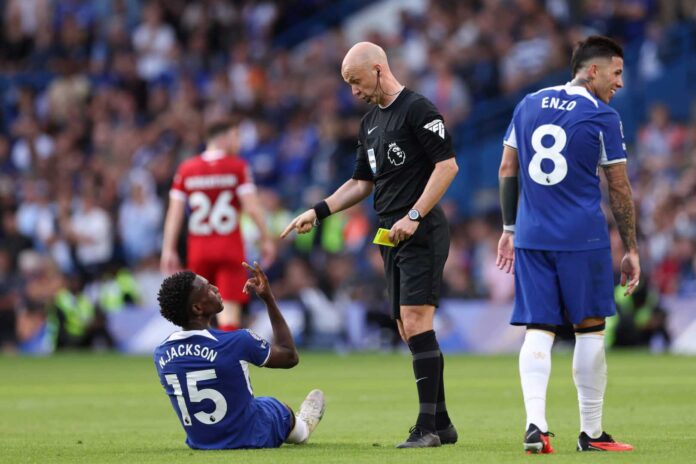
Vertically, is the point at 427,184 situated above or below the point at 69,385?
above

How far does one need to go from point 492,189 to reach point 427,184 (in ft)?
53.8

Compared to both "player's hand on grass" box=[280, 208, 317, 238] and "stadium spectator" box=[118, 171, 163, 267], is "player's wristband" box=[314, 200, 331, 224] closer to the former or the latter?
"player's hand on grass" box=[280, 208, 317, 238]

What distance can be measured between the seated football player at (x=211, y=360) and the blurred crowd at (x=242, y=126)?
1374 centimetres

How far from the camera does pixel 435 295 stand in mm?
8844

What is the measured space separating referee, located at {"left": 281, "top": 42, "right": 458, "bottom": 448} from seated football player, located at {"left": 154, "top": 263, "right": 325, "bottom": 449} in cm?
86

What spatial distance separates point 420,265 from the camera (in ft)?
29.0

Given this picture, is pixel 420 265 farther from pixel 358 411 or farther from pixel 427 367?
pixel 358 411

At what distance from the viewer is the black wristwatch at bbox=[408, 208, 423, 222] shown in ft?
28.4

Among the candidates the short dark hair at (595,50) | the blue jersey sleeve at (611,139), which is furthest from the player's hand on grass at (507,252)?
the short dark hair at (595,50)

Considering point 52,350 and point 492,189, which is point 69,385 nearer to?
point 52,350

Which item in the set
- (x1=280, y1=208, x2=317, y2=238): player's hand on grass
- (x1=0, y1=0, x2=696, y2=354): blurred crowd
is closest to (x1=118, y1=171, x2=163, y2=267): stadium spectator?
(x1=0, y1=0, x2=696, y2=354): blurred crowd

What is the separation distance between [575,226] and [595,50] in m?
1.03

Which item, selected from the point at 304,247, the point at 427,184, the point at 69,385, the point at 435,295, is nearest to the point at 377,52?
the point at 427,184

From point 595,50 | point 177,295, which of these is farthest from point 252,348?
point 595,50
